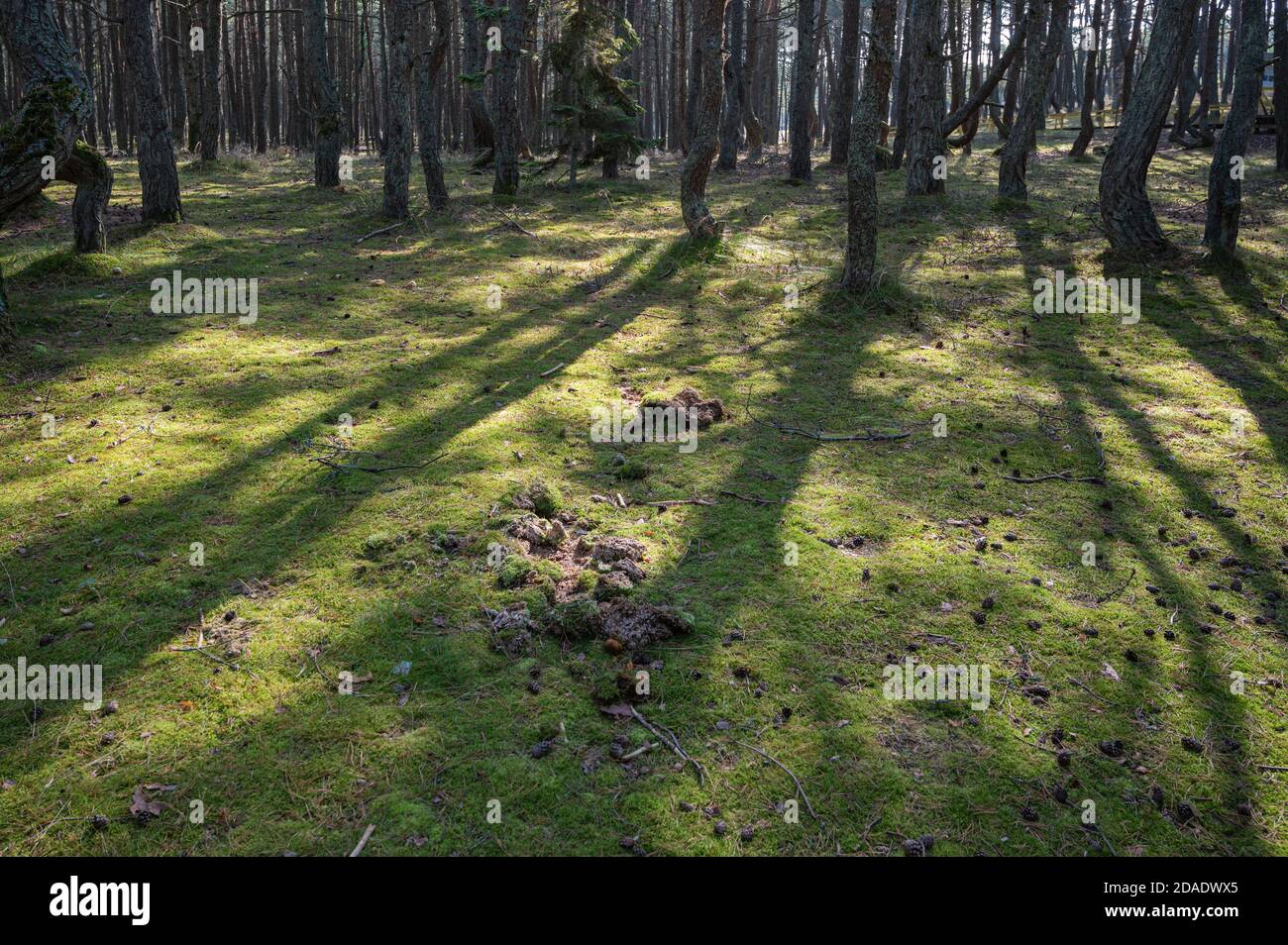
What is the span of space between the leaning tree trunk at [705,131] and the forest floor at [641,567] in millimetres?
3278

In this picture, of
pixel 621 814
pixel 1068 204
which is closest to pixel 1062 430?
pixel 621 814

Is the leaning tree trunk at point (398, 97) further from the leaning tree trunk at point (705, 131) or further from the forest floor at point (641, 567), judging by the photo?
the leaning tree trunk at point (705, 131)

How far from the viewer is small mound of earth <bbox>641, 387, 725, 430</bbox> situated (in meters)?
8.21

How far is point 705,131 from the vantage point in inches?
555

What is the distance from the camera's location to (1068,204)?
18.8m

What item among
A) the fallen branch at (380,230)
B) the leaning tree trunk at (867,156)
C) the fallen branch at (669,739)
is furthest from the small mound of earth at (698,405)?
the fallen branch at (380,230)

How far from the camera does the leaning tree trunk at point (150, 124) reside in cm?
1277

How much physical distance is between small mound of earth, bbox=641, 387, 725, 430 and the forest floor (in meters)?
0.17

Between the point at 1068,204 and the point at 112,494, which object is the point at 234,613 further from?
the point at 1068,204

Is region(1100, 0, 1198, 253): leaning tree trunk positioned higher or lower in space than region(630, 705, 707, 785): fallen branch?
higher

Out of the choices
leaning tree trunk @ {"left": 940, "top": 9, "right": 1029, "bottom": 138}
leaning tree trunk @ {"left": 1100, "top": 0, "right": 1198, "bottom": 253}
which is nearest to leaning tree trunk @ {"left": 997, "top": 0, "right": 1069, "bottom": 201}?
leaning tree trunk @ {"left": 940, "top": 9, "right": 1029, "bottom": 138}

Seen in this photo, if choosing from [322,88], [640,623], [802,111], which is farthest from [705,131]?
[640,623]

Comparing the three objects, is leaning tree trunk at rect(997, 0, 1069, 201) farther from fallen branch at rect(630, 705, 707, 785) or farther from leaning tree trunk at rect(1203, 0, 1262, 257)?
fallen branch at rect(630, 705, 707, 785)
